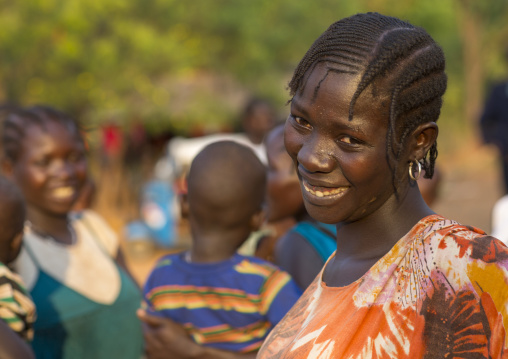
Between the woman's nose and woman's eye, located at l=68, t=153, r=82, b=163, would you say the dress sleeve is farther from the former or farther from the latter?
woman's eye, located at l=68, t=153, r=82, b=163

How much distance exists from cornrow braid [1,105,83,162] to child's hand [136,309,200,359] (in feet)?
4.58

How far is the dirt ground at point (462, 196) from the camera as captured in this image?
38.2 ft

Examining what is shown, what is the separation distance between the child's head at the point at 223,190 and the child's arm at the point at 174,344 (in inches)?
16.0

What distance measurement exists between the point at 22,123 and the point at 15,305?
4.62 ft

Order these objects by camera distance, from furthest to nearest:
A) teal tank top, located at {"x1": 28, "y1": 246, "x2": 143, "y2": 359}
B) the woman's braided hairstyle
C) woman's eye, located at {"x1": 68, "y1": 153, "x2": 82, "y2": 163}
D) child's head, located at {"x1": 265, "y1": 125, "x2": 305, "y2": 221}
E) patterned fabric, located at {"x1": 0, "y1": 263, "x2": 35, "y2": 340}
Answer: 1. woman's eye, located at {"x1": 68, "y1": 153, "x2": 82, "y2": 163}
2. child's head, located at {"x1": 265, "y1": 125, "x2": 305, "y2": 221}
3. teal tank top, located at {"x1": 28, "y1": 246, "x2": 143, "y2": 359}
4. patterned fabric, located at {"x1": 0, "y1": 263, "x2": 35, "y2": 340}
5. the woman's braided hairstyle

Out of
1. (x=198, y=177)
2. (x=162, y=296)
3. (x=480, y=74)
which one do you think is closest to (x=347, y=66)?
(x=198, y=177)

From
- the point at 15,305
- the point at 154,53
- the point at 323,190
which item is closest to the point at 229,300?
the point at 15,305

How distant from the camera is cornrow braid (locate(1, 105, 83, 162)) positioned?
3.60 m

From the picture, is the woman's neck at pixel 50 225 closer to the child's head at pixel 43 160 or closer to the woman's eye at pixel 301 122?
the child's head at pixel 43 160

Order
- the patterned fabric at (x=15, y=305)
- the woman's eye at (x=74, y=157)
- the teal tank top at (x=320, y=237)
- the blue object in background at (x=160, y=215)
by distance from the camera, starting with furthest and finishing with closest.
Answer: the blue object in background at (x=160, y=215) < the woman's eye at (x=74, y=157) < the teal tank top at (x=320, y=237) < the patterned fabric at (x=15, y=305)

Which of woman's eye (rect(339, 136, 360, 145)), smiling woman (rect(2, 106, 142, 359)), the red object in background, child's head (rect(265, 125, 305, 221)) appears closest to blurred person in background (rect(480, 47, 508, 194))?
child's head (rect(265, 125, 305, 221))

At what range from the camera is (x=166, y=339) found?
8.49 feet

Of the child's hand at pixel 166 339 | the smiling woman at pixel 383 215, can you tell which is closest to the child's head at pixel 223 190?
the child's hand at pixel 166 339

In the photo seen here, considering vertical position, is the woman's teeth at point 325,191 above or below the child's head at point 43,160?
above
